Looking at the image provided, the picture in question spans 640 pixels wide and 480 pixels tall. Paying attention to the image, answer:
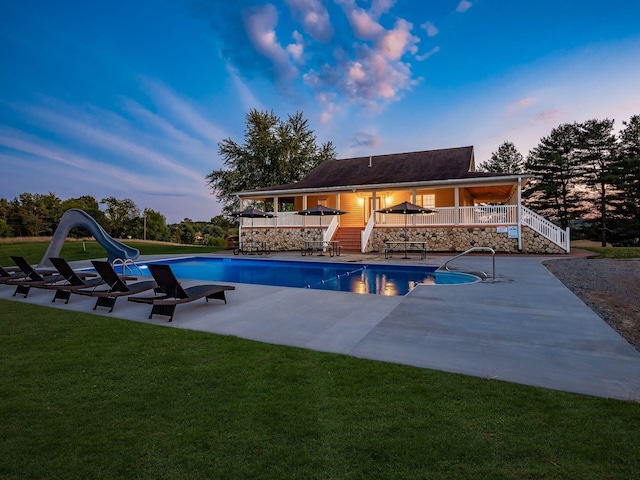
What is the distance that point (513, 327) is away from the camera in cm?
509

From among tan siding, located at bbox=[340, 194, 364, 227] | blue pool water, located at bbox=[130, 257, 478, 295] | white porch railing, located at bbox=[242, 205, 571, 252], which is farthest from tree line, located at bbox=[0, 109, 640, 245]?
blue pool water, located at bbox=[130, 257, 478, 295]

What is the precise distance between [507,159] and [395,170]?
25.5 meters

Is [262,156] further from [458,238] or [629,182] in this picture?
[629,182]

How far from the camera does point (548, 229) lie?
57.7 ft

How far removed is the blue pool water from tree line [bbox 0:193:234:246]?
2845 centimetres

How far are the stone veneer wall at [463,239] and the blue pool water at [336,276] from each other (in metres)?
6.10

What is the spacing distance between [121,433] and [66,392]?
3.68 ft

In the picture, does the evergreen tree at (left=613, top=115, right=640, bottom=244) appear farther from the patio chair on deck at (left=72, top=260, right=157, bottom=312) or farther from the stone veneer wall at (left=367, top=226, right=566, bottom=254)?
the patio chair on deck at (left=72, top=260, right=157, bottom=312)

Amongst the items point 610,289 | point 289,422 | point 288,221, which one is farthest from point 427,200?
point 289,422

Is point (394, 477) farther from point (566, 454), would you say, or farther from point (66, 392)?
point (66, 392)

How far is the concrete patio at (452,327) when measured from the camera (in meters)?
3.59

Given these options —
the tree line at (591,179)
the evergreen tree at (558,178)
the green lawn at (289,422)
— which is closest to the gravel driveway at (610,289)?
the green lawn at (289,422)

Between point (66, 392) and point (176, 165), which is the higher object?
point (176, 165)

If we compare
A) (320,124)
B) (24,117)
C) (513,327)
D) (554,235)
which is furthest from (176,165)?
(513,327)
